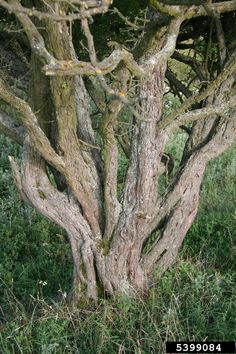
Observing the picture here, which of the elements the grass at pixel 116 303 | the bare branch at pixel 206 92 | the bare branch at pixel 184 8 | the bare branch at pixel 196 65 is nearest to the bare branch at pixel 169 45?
the bare branch at pixel 184 8

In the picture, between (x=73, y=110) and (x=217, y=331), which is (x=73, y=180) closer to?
(x=73, y=110)

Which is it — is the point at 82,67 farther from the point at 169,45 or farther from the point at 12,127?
the point at 12,127

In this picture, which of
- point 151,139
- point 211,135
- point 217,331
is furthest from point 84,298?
point 211,135

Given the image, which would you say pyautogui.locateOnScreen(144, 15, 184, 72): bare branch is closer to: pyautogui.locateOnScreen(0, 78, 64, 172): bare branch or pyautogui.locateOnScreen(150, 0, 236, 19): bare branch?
pyautogui.locateOnScreen(150, 0, 236, 19): bare branch

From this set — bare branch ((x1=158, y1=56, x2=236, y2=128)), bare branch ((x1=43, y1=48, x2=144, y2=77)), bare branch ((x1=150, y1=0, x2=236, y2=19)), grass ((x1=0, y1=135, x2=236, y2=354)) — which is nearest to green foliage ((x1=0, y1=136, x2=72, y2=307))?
grass ((x1=0, y1=135, x2=236, y2=354))

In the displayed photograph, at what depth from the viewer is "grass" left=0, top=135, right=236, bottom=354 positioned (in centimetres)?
346

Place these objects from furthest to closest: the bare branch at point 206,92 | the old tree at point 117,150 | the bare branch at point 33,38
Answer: the bare branch at point 206,92, the old tree at point 117,150, the bare branch at point 33,38

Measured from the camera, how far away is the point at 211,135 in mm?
4066

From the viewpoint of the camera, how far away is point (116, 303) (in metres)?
3.78

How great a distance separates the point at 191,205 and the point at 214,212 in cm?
125

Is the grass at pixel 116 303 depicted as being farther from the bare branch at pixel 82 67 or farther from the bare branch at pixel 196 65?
the bare branch at pixel 82 67

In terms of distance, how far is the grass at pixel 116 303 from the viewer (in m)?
3.46

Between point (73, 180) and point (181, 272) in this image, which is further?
point (181, 272)

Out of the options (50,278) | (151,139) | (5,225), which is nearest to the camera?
(151,139)
